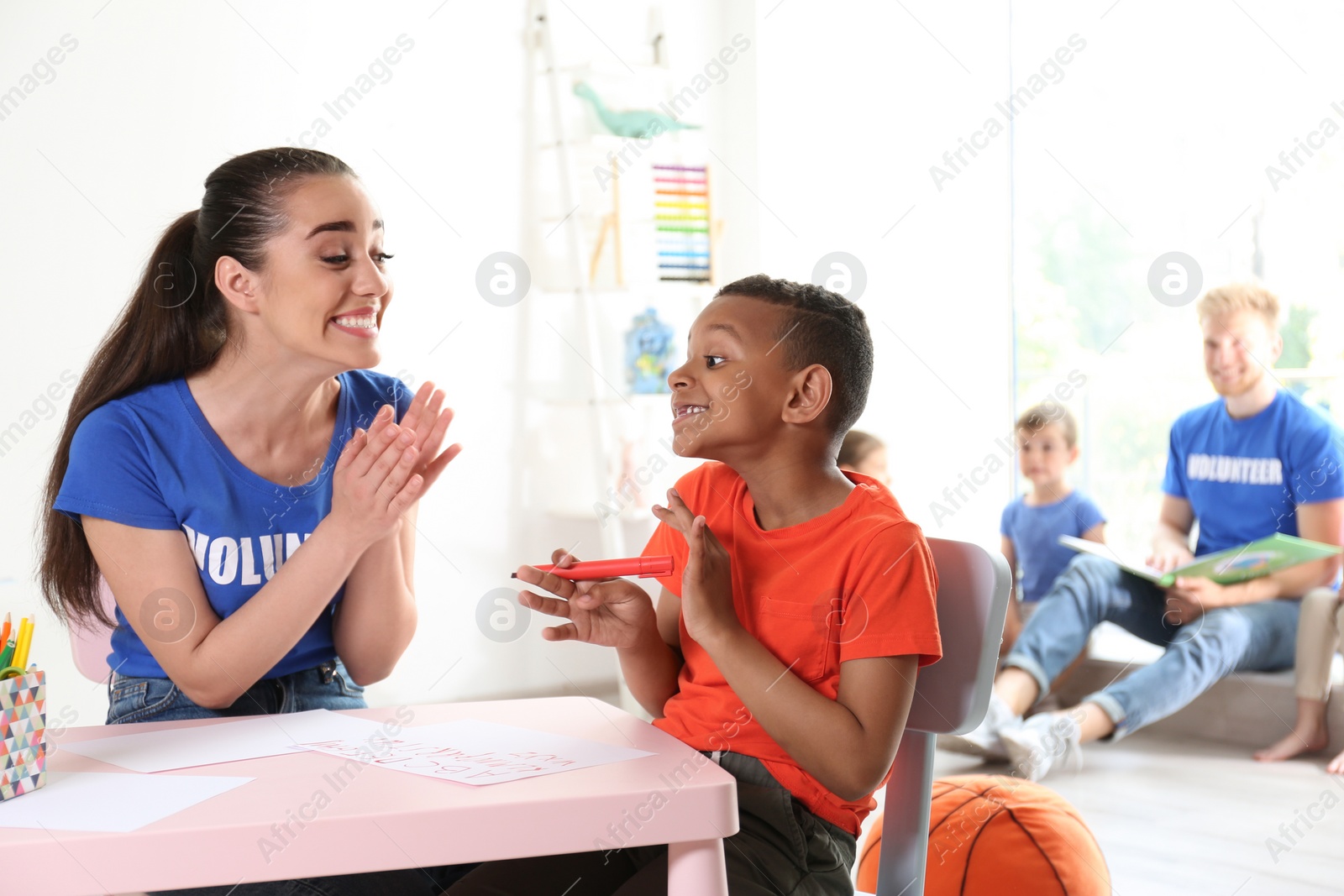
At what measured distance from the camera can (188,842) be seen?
2.41 feet

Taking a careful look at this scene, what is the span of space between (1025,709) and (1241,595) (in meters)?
0.64

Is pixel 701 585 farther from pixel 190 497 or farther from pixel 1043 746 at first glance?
pixel 1043 746

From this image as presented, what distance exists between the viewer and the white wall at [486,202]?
282 centimetres

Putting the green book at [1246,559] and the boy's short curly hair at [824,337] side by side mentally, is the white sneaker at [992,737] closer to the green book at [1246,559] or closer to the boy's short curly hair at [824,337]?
the green book at [1246,559]

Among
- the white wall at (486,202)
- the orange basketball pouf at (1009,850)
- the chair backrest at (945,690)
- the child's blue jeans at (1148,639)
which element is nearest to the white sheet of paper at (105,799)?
the chair backrest at (945,690)


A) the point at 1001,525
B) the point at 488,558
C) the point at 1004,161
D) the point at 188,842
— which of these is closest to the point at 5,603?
the point at 488,558

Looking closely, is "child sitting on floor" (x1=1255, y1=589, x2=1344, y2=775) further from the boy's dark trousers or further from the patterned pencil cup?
the patterned pencil cup

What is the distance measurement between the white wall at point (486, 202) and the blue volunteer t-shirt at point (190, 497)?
1651 millimetres

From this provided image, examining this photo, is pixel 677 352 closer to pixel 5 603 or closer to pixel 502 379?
pixel 502 379

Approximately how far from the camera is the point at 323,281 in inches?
52.6

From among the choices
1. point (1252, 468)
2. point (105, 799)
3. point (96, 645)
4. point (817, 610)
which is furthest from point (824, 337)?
point (1252, 468)

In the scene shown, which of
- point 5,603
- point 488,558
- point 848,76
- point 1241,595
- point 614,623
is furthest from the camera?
point 848,76

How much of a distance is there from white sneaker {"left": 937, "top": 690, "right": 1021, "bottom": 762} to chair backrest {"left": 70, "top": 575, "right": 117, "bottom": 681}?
6.35 ft

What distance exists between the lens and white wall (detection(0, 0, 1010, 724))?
2.82m
